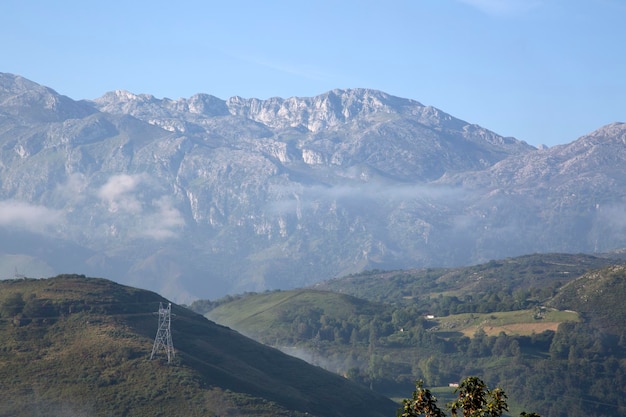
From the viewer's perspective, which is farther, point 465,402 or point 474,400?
point 465,402

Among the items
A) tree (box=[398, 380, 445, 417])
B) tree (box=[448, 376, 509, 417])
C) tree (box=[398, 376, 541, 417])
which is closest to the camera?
tree (box=[448, 376, 509, 417])

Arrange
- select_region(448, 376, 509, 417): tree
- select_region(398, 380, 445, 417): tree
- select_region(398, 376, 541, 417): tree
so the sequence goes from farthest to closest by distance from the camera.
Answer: select_region(398, 380, 445, 417): tree → select_region(398, 376, 541, 417): tree → select_region(448, 376, 509, 417): tree

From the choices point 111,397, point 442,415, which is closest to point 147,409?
point 111,397

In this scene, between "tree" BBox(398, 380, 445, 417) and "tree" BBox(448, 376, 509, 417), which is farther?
"tree" BBox(398, 380, 445, 417)

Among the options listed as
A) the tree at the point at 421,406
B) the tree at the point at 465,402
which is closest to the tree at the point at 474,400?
the tree at the point at 465,402

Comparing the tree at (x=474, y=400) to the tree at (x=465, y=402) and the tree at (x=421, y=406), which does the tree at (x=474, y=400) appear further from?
the tree at (x=421, y=406)

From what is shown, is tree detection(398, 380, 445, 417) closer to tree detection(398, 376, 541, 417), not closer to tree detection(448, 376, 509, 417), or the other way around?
tree detection(398, 376, 541, 417)

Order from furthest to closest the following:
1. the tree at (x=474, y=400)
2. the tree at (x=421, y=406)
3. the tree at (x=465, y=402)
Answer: the tree at (x=421, y=406) → the tree at (x=465, y=402) → the tree at (x=474, y=400)

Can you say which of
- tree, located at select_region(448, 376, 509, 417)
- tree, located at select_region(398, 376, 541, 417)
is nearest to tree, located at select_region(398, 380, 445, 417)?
→ tree, located at select_region(398, 376, 541, 417)

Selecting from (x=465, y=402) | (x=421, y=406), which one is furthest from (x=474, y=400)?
(x=421, y=406)

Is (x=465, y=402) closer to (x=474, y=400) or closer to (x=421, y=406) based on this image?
(x=474, y=400)

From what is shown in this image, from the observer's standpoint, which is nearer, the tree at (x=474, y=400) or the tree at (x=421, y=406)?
the tree at (x=474, y=400)

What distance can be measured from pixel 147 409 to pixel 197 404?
1020cm

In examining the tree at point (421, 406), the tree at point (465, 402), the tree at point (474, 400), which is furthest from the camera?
the tree at point (421, 406)
